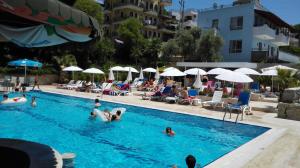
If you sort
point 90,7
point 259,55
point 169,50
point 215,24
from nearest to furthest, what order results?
point 259,55, point 215,24, point 169,50, point 90,7

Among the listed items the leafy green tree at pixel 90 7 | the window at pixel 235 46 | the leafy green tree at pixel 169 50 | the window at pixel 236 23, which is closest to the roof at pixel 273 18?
the window at pixel 236 23

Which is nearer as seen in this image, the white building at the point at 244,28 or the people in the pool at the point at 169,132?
the people in the pool at the point at 169,132

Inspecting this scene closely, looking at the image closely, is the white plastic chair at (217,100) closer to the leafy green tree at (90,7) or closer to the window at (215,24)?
the window at (215,24)

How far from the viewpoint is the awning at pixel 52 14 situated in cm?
255

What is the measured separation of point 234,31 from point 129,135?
2862 cm

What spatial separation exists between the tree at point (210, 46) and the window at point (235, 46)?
1.79 meters

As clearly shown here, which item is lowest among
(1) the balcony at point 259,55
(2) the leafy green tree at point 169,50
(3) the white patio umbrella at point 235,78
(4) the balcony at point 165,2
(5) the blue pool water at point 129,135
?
(5) the blue pool water at point 129,135

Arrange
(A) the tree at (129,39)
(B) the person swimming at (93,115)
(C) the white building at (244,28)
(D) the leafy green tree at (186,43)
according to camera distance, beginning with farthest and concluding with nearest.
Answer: (A) the tree at (129,39) → (D) the leafy green tree at (186,43) → (C) the white building at (244,28) → (B) the person swimming at (93,115)

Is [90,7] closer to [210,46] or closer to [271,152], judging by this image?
[210,46]

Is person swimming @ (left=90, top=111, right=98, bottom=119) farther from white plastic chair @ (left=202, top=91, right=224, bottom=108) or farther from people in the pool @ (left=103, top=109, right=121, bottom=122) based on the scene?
white plastic chair @ (left=202, top=91, right=224, bottom=108)

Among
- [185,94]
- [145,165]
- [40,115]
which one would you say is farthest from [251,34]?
[145,165]

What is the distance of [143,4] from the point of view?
182ft

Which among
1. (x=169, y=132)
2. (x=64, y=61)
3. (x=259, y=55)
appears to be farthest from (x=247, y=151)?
Result: (x=259, y=55)

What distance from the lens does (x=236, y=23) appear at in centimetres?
3559
